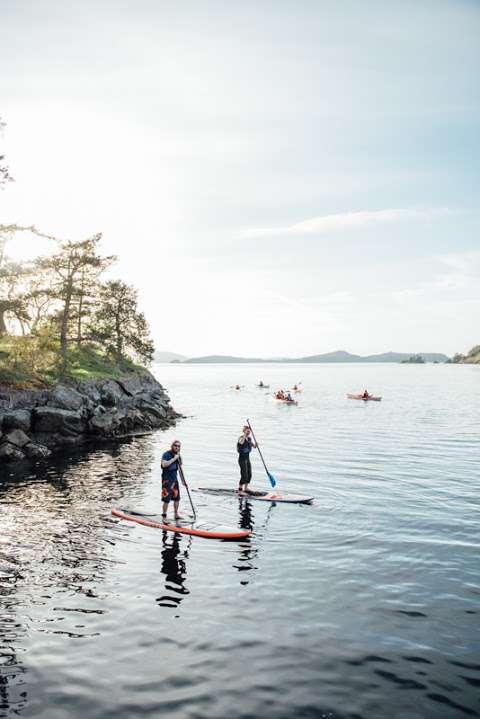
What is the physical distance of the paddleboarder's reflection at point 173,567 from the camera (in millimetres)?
12188

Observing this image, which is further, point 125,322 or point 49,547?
point 125,322

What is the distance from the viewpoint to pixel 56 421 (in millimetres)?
36031

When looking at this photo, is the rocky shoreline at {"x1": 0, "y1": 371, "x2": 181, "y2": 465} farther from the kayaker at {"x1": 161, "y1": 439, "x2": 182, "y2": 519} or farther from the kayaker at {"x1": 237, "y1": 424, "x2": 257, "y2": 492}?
the kayaker at {"x1": 161, "y1": 439, "x2": 182, "y2": 519}

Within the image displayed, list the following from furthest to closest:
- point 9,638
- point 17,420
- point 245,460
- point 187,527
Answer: point 17,420, point 245,460, point 187,527, point 9,638

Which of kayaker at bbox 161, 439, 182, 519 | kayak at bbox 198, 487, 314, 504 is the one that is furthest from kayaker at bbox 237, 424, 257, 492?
kayaker at bbox 161, 439, 182, 519

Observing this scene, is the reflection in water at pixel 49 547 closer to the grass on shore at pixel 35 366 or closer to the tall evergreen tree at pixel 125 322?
the grass on shore at pixel 35 366

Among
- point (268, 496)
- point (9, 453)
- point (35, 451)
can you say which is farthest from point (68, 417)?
point (268, 496)

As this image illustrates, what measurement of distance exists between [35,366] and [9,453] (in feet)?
36.0

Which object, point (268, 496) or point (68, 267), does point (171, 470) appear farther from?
point (68, 267)

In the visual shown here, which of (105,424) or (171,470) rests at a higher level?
(171,470)

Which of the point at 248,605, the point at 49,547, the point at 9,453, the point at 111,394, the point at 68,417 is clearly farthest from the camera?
the point at 111,394

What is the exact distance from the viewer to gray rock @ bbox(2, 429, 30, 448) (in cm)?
3209

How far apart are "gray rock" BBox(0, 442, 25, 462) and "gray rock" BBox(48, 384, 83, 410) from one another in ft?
21.8

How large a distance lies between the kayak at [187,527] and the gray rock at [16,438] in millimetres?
15834
